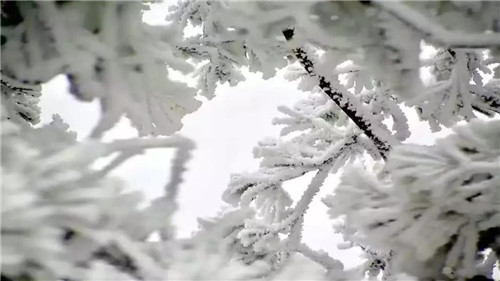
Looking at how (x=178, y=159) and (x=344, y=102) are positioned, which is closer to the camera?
(x=178, y=159)

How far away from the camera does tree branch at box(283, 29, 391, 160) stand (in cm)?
456

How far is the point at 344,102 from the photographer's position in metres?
4.65

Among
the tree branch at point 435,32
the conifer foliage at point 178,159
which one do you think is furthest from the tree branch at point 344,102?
the tree branch at point 435,32

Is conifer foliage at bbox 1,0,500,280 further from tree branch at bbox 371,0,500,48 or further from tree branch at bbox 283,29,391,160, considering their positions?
tree branch at bbox 283,29,391,160

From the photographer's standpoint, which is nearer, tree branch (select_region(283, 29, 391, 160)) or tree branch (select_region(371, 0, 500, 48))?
tree branch (select_region(371, 0, 500, 48))

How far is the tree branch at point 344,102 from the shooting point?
4.56m

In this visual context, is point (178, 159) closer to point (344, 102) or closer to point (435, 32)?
point (435, 32)

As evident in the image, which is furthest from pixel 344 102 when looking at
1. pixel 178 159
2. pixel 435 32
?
pixel 178 159

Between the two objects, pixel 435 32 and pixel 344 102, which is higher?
Answer: pixel 344 102

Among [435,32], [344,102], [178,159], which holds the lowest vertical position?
[178,159]

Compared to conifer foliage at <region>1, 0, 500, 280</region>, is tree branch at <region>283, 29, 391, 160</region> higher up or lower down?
higher up

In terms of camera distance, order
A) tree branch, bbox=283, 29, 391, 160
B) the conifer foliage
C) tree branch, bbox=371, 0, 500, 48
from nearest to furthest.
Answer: the conifer foliage < tree branch, bbox=371, 0, 500, 48 < tree branch, bbox=283, 29, 391, 160

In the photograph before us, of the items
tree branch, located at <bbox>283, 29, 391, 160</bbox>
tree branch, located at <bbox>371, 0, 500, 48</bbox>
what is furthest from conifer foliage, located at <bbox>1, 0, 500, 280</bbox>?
tree branch, located at <bbox>283, 29, 391, 160</bbox>

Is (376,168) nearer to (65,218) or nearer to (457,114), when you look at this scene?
(457,114)
